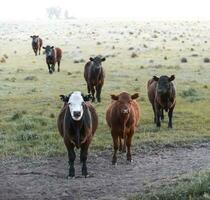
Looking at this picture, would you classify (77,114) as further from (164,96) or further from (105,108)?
(105,108)

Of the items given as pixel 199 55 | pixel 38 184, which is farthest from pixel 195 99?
pixel 199 55

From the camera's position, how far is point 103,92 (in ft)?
73.7

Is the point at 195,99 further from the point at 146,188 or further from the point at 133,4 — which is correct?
the point at 133,4

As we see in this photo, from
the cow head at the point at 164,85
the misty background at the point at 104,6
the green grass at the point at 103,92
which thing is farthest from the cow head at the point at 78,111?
the misty background at the point at 104,6

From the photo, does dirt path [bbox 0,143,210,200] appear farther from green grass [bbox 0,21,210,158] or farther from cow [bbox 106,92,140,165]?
green grass [bbox 0,21,210,158]

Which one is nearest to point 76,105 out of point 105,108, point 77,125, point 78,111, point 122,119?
point 78,111

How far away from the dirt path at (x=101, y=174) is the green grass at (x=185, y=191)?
0.58 m

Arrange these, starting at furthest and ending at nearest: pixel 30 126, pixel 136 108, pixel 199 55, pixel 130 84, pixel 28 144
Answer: pixel 199 55 < pixel 130 84 < pixel 30 126 < pixel 28 144 < pixel 136 108

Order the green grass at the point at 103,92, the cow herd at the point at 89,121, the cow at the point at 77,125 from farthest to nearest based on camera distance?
the green grass at the point at 103,92
the cow herd at the point at 89,121
the cow at the point at 77,125

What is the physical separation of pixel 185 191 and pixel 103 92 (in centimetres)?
1406

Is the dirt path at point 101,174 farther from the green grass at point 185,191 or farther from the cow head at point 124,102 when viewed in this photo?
the cow head at point 124,102

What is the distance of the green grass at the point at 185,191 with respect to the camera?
8414mm

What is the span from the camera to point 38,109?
19.0 metres

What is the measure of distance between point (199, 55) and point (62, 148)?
22.8 meters
